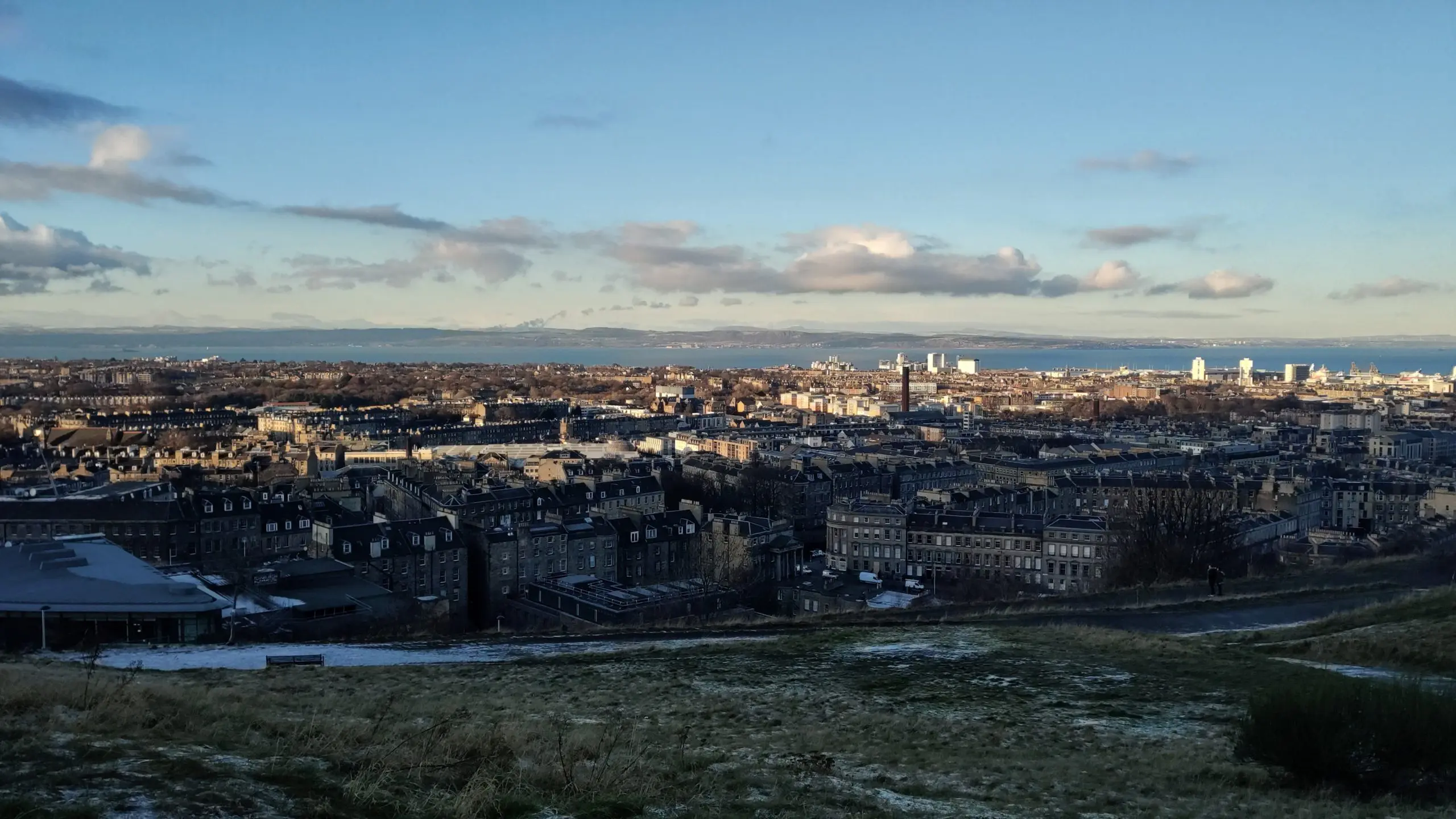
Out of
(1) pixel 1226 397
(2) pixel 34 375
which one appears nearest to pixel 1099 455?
(1) pixel 1226 397

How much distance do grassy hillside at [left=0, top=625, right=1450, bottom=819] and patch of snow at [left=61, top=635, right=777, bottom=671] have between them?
1.55m

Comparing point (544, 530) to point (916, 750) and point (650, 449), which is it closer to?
point (916, 750)

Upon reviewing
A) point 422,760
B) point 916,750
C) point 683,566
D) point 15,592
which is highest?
point 422,760

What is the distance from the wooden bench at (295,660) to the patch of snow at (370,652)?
0.14m

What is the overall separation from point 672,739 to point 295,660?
26.9ft

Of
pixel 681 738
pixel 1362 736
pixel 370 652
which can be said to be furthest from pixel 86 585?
pixel 1362 736

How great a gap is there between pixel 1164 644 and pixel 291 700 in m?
10.9

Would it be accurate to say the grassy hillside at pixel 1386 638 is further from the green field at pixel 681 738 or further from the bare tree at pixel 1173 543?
the bare tree at pixel 1173 543

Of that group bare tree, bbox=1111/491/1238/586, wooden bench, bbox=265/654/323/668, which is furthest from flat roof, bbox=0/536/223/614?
bare tree, bbox=1111/491/1238/586

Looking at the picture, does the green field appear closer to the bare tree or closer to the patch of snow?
the patch of snow

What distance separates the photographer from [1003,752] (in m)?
9.20

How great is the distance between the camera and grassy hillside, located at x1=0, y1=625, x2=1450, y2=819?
20.5ft

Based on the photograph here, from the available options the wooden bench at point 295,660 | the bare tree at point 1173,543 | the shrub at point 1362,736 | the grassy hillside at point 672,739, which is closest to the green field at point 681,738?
the grassy hillside at point 672,739

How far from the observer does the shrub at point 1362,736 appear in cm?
734
